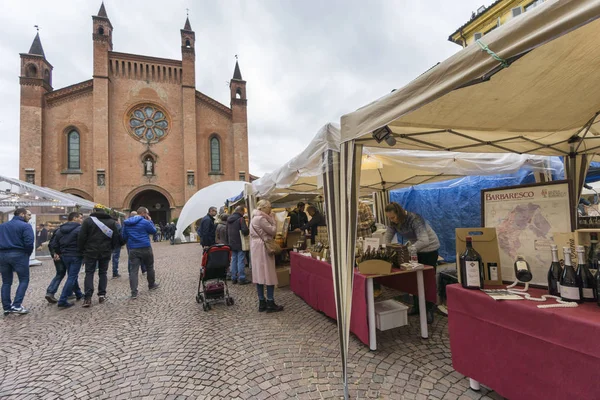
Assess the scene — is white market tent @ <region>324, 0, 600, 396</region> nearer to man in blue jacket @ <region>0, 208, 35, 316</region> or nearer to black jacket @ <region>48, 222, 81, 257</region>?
black jacket @ <region>48, 222, 81, 257</region>

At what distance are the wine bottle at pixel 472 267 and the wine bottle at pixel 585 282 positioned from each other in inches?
20.6

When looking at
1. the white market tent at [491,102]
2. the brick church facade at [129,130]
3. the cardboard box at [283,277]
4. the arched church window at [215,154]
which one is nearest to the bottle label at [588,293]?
the white market tent at [491,102]

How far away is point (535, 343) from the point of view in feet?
5.33

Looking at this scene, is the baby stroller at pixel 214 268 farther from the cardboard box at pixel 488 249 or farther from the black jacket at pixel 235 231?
the cardboard box at pixel 488 249

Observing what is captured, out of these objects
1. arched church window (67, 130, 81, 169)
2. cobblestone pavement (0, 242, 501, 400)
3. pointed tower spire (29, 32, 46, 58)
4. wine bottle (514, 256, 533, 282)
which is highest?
pointed tower spire (29, 32, 46, 58)

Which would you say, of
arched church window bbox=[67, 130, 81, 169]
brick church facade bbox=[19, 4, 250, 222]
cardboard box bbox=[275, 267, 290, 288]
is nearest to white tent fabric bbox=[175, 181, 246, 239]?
brick church facade bbox=[19, 4, 250, 222]

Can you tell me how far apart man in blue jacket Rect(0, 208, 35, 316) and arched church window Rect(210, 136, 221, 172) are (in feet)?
61.7

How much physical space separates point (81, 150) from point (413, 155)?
951 inches

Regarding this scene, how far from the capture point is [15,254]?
14.6 ft

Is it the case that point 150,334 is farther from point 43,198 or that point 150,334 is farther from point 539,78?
point 43,198

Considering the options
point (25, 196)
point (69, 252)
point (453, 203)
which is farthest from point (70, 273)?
point (453, 203)

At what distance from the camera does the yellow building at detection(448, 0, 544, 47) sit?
43.9 feet

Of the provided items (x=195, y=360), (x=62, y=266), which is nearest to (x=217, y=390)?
(x=195, y=360)

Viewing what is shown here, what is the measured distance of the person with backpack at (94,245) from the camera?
479 centimetres
